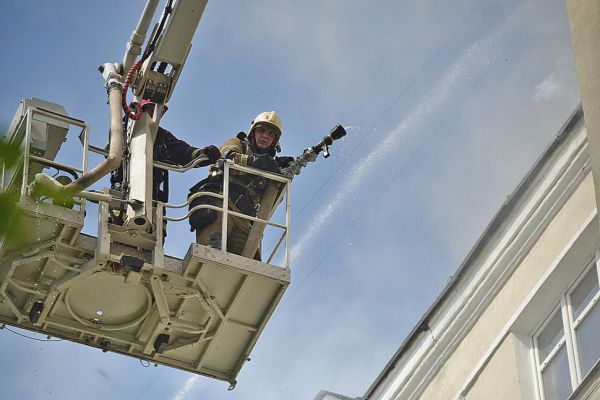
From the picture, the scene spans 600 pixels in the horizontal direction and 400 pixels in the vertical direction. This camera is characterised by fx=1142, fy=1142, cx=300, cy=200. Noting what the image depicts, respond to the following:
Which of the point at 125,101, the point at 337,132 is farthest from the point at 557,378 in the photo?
the point at 125,101

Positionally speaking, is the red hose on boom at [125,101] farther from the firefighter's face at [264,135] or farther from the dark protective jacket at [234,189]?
the firefighter's face at [264,135]

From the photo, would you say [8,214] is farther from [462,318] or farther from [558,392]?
[462,318]

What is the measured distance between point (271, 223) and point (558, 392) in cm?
430

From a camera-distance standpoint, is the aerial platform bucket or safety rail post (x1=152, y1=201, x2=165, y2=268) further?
safety rail post (x1=152, y1=201, x2=165, y2=268)

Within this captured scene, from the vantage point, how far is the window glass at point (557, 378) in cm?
1123

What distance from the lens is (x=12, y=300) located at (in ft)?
45.6

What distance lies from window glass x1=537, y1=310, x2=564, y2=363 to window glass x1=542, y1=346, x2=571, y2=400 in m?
0.18

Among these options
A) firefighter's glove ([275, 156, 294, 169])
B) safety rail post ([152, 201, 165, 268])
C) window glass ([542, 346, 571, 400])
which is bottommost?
window glass ([542, 346, 571, 400])

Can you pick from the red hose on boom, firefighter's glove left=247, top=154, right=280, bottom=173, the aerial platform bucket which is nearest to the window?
the aerial platform bucket

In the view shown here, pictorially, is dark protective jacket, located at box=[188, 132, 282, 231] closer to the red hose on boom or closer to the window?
the red hose on boom

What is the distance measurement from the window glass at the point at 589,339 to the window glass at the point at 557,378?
0.98ft

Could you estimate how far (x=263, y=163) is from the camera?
14.7m

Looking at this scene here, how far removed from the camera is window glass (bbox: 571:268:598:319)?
11383 mm

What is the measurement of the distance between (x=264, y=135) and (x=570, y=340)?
5.73 meters
